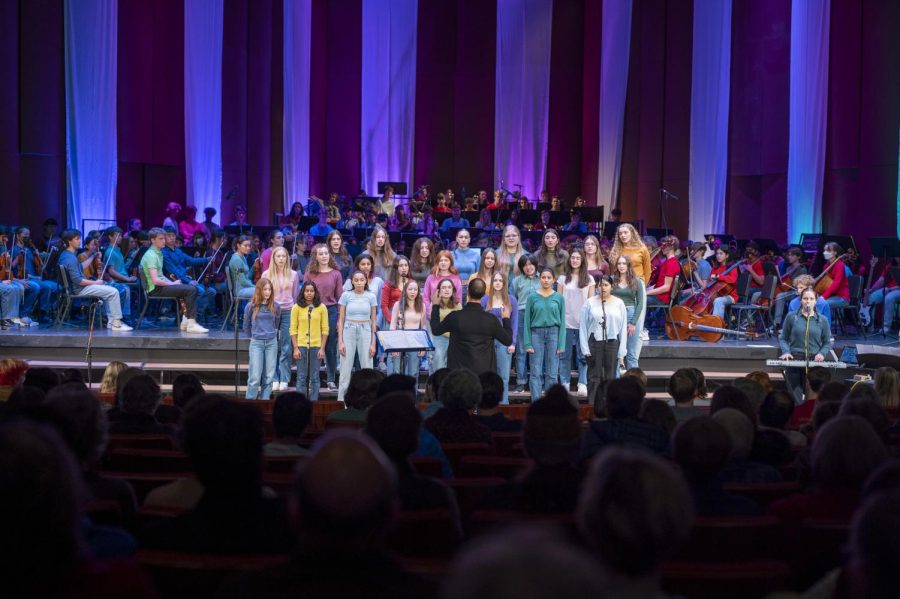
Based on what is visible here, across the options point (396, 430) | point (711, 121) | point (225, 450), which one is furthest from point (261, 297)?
point (711, 121)

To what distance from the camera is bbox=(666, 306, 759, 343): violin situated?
12.7m

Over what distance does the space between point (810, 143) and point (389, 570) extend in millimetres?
17399

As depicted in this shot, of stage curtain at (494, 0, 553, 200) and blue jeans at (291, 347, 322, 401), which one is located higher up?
stage curtain at (494, 0, 553, 200)

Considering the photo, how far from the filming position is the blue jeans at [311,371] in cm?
1025

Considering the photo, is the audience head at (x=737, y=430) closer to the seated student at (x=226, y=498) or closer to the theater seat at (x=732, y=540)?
the theater seat at (x=732, y=540)

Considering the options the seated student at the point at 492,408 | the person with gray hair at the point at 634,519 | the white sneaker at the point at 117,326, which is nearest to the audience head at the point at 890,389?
the seated student at the point at 492,408

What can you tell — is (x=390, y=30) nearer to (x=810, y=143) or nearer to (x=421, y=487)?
(x=810, y=143)

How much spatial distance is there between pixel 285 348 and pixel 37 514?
887 cm

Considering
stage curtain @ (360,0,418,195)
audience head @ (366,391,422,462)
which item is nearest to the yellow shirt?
audience head @ (366,391,422,462)

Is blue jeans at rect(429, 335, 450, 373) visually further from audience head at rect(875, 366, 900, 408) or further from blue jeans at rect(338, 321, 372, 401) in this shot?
audience head at rect(875, 366, 900, 408)

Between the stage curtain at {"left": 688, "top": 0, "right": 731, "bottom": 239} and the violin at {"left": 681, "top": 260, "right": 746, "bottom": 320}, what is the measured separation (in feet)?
23.0

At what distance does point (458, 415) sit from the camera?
564 centimetres

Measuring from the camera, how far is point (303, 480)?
6.54 ft

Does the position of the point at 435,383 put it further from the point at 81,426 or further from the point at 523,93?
the point at 523,93
